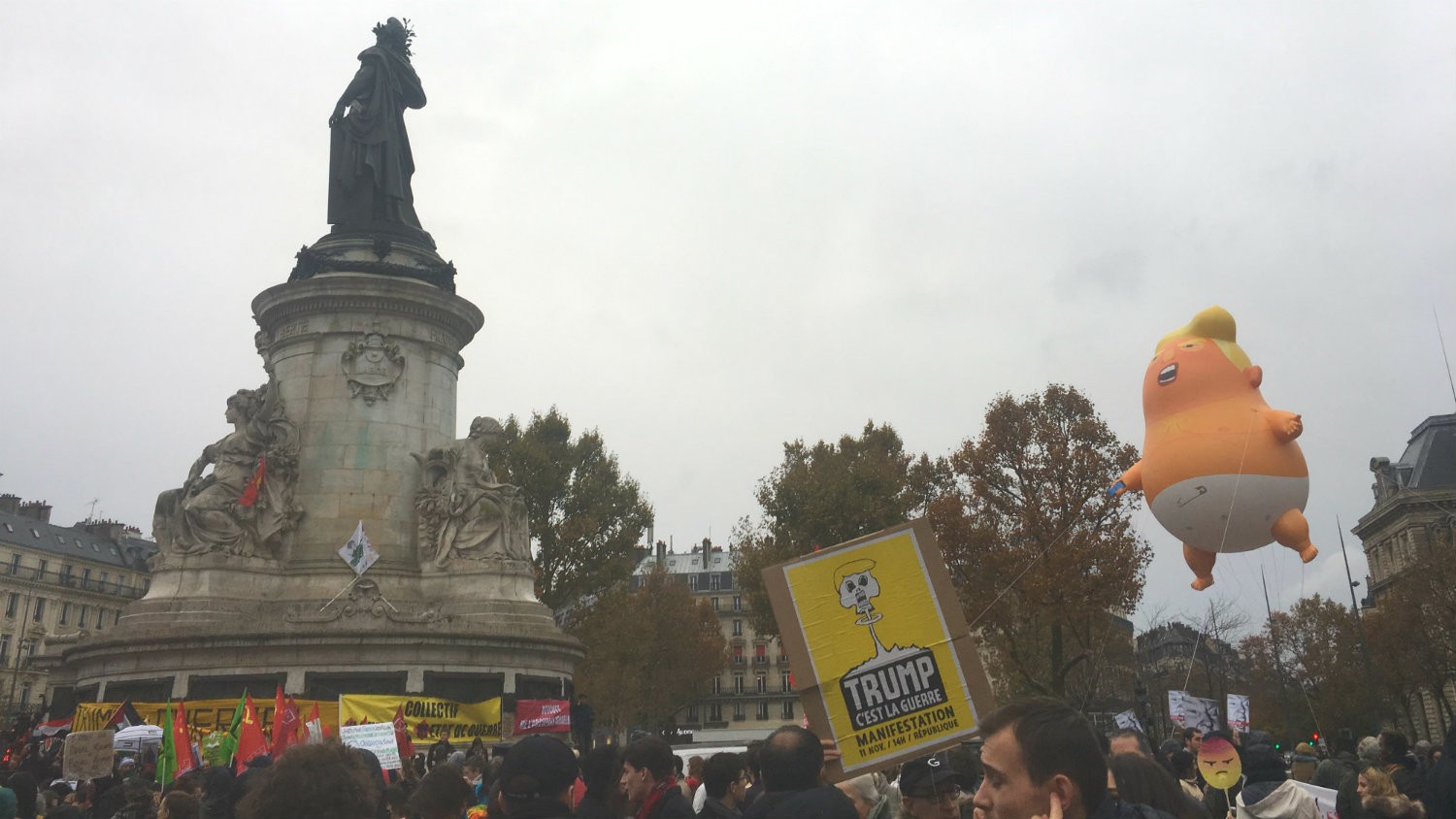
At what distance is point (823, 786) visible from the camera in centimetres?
503

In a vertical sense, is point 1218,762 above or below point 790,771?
below

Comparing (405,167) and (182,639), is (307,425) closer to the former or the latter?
(182,639)

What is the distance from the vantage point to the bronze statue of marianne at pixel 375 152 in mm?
23719

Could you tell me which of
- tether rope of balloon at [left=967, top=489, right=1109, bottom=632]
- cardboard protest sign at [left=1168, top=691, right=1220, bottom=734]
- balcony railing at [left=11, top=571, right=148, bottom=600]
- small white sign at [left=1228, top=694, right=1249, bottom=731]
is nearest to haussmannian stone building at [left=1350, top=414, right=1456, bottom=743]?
tether rope of balloon at [left=967, top=489, right=1109, bottom=632]

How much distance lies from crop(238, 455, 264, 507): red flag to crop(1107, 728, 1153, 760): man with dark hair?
1737 cm

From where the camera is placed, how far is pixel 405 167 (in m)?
24.9

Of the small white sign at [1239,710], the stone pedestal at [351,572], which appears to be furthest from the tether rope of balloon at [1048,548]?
the stone pedestal at [351,572]

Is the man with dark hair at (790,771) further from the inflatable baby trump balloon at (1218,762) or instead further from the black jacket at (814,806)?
the inflatable baby trump balloon at (1218,762)

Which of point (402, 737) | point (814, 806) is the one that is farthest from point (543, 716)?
point (814, 806)

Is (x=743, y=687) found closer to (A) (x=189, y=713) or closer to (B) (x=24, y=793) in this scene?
(A) (x=189, y=713)

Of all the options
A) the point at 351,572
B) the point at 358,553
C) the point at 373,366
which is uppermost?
the point at 373,366

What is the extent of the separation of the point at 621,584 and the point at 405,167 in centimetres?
2166

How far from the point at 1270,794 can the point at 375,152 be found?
2235cm

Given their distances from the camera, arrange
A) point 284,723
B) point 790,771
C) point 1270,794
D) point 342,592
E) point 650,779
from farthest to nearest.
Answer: point 342,592 < point 284,723 < point 1270,794 < point 650,779 < point 790,771
